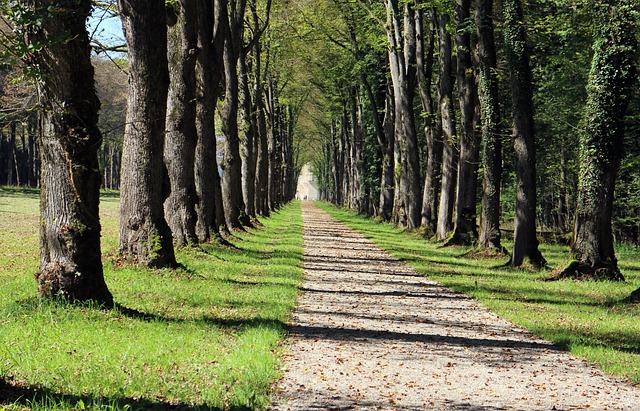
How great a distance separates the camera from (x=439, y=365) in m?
7.59

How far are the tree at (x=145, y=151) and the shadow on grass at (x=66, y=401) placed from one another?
767 cm

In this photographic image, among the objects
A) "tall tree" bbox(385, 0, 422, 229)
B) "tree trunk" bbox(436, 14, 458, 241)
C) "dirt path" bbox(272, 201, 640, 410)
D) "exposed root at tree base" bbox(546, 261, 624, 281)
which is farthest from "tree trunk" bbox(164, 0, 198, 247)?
"tall tree" bbox(385, 0, 422, 229)

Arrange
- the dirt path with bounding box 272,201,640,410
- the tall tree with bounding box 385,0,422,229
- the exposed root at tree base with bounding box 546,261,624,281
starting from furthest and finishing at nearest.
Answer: the tall tree with bounding box 385,0,422,229 < the exposed root at tree base with bounding box 546,261,624,281 < the dirt path with bounding box 272,201,640,410

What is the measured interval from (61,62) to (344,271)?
9.76m

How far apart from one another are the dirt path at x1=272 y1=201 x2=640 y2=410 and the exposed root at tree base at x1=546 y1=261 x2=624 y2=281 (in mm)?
3911

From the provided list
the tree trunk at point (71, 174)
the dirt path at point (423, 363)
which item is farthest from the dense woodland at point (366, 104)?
the dirt path at point (423, 363)

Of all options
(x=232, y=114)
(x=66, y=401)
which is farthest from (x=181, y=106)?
(x=66, y=401)

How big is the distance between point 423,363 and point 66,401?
3.82 meters

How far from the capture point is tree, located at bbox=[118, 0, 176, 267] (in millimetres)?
12781

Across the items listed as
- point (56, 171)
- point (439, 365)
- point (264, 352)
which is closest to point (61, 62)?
point (56, 171)

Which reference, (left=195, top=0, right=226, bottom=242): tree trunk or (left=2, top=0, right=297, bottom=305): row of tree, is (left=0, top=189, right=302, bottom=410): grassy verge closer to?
(left=2, top=0, right=297, bottom=305): row of tree

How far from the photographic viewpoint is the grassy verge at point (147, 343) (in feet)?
18.8

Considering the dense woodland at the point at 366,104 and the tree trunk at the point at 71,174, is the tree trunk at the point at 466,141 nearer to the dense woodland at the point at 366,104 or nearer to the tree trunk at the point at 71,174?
the dense woodland at the point at 366,104

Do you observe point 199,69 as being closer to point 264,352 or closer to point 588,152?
point 588,152
